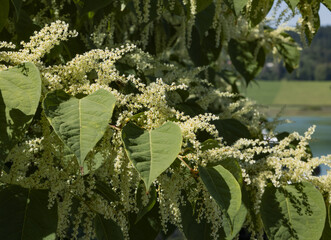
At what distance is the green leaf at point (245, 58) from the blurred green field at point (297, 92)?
196ft

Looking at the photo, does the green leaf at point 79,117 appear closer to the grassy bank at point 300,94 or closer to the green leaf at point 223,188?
the green leaf at point 223,188

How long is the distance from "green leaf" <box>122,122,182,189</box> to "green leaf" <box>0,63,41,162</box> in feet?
0.74

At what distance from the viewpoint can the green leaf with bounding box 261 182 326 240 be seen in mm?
1368

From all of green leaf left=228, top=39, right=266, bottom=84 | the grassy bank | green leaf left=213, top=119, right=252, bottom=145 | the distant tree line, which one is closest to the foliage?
green leaf left=213, top=119, right=252, bottom=145

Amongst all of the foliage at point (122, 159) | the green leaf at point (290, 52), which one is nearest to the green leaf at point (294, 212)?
the foliage at point (122, 159)

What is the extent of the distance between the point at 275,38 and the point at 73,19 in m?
1.35

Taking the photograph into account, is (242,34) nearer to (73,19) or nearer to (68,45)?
(73,19)

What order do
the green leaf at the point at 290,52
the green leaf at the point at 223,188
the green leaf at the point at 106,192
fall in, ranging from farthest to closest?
the green leaf at the point at 290,52 < the green leaf at the point at 106,192 < the green leaf at the point at 223,188

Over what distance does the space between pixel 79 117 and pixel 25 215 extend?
419 millimetres

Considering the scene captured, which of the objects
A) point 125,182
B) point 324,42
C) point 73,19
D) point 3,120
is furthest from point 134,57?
point 324,42

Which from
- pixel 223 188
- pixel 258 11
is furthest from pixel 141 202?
pixel 258 11

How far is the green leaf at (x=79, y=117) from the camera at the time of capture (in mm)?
945

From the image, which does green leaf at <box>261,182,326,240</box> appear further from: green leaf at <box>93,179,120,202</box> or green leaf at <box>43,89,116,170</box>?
green leaf at <box>43,89,116,170</box>

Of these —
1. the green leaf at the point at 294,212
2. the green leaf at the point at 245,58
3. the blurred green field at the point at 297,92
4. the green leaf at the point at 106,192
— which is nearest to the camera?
the green leaf at the point at 294,212
